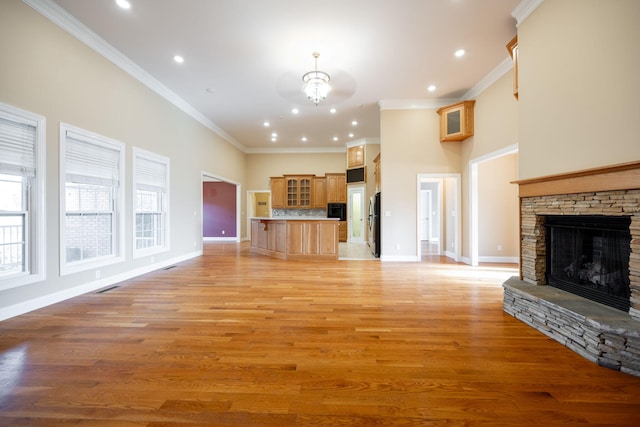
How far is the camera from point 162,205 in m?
5.41

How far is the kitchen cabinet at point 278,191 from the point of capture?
10.3m

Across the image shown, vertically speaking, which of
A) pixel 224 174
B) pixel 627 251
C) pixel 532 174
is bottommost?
pixel 627 251

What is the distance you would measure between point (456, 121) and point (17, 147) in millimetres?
7025

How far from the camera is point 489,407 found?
148 cm

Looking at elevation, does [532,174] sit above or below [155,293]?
above

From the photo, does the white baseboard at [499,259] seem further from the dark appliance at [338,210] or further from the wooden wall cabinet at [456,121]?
the dark appliance at [338,210]

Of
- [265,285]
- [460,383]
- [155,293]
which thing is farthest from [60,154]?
[460,383]

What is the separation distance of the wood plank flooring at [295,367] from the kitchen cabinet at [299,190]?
7.07 metres

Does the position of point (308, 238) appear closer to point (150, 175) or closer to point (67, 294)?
point (150, 175)

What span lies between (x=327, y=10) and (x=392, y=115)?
3.32 meters

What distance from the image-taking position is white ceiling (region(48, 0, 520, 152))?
321cm

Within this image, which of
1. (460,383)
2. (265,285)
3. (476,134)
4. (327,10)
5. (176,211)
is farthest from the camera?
(176,211)

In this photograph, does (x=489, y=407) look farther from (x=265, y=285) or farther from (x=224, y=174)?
(x=224, y=174)

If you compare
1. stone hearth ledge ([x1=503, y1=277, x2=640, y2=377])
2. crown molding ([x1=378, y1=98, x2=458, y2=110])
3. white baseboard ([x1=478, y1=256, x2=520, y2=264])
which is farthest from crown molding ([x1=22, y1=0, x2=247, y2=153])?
white baseboard ([x1=478, y1=256, x2=520, y2=264])
